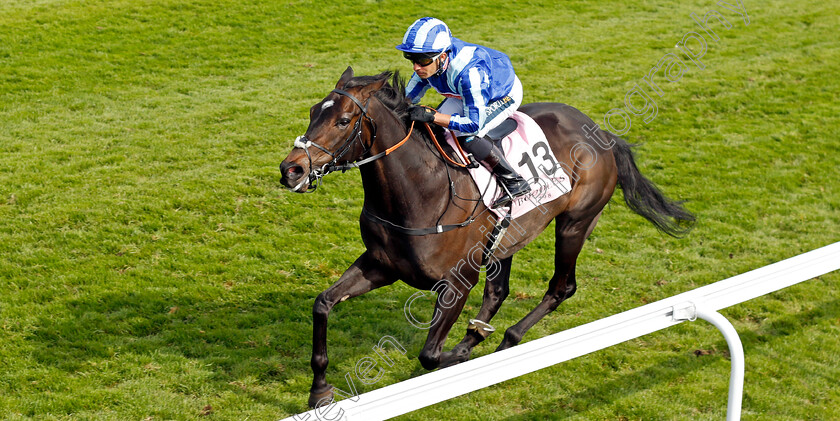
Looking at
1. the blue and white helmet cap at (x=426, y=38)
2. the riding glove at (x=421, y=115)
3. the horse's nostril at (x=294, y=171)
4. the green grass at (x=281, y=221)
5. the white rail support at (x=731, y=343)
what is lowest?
the green grass at (x=281, y=221)

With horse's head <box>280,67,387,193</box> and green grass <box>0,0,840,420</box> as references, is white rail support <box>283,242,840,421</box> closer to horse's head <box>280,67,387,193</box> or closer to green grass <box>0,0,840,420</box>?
horse's head <box>280,67,387,193</box>

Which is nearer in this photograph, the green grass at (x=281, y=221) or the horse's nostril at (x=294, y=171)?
the horse's nostril at (x=294, y=171)

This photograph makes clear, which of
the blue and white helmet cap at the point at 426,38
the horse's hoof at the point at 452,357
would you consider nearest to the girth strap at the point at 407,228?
the horse's hoof at the point at 452,357

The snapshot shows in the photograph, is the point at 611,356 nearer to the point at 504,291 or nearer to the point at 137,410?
the point at 504,291

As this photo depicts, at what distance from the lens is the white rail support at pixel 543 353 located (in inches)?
117

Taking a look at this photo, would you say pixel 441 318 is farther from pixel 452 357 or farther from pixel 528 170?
pixel 528 170

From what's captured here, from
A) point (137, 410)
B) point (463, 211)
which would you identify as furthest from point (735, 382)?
point (137, 410)

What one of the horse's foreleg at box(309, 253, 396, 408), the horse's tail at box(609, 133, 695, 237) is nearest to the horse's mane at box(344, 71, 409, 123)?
the horse's foreleg at box(309, 253, 396, 408)

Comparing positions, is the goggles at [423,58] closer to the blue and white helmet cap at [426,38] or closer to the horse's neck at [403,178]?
the blue and white helmet cap at [426,38]

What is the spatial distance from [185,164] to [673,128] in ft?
22.1

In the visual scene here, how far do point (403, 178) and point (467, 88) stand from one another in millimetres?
651

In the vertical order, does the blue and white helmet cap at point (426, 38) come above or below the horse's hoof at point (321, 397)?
above

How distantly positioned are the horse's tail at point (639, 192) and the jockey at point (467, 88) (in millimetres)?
1346

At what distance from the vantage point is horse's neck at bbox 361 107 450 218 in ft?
13.6
